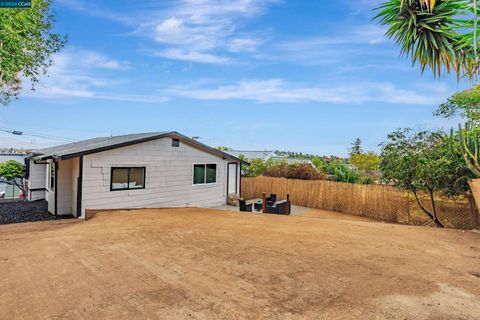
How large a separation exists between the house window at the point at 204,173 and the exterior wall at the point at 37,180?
27.3 ft

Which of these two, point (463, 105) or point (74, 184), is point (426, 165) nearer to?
point (463, 105)

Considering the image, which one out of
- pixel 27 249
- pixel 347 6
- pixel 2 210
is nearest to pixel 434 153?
pixel 347 6

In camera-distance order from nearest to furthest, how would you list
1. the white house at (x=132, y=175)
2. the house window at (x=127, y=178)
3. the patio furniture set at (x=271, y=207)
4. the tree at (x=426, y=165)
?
the tree at (x=426, y=165) → the white house at (x=132, y=175) → the house window at (x=127, y=178) → the patio furniture set at (x=271, y=207)

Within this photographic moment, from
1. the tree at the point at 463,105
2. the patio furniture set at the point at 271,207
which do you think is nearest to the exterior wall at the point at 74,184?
the patio furniture set at the point at 271,207

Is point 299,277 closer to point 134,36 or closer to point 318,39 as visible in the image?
point 318,39

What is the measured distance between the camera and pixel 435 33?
7.49 m

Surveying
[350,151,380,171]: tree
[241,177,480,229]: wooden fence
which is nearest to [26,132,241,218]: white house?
[241,177,480,229]: wooden fence

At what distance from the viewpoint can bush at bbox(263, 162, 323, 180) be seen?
18.3 meters

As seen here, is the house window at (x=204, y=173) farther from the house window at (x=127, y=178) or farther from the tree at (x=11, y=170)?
the tree at (x=11, y=170)

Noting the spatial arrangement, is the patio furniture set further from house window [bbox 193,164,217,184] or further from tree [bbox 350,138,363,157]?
tree [bbox 350,138,363,157]

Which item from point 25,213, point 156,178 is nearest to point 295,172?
point 156,178

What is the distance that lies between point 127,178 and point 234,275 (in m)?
8.13

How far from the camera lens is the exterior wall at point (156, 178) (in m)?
9.66

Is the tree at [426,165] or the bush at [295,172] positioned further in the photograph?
the bush at [295,172]
